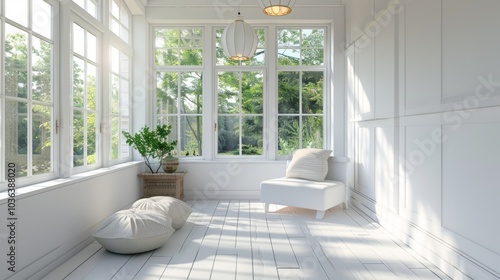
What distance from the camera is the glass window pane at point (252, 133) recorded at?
5703 millimetres

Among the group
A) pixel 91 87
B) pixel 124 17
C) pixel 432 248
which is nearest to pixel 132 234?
pixel 91 87

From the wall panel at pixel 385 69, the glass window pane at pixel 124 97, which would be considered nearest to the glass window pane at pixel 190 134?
the glass window pane at pixel 124 97

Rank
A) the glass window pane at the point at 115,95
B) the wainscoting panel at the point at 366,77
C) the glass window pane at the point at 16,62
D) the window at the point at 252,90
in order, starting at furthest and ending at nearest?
the window at the point at 252,90, the glass window pane at the point at 115,95, the wainscoting panel at the point at 366,77, the glass window pane at the point at 16,62

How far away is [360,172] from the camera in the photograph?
15.6ft

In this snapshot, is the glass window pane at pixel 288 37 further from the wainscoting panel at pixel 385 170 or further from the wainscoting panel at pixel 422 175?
the wainscoting panel at pixel 422 175

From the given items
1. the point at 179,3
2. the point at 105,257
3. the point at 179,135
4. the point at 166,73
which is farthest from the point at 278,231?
the point at 179,3

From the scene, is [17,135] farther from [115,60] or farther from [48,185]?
[115,60]

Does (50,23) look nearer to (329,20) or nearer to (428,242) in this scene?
(428,242)

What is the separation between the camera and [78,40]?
3.53m

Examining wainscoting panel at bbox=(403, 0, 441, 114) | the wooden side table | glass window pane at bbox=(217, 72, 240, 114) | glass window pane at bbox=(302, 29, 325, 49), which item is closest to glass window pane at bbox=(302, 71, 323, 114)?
glass window pane at bbox=(302, 29, 325, 49)

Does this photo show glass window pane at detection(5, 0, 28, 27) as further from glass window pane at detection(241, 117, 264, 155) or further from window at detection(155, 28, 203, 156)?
glass window pane at detection(241, 117, 264, 155)

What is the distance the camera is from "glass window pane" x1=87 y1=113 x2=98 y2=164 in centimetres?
380

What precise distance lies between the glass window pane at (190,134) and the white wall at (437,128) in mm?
2539

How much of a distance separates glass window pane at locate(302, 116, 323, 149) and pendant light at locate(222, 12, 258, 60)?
155 cm
